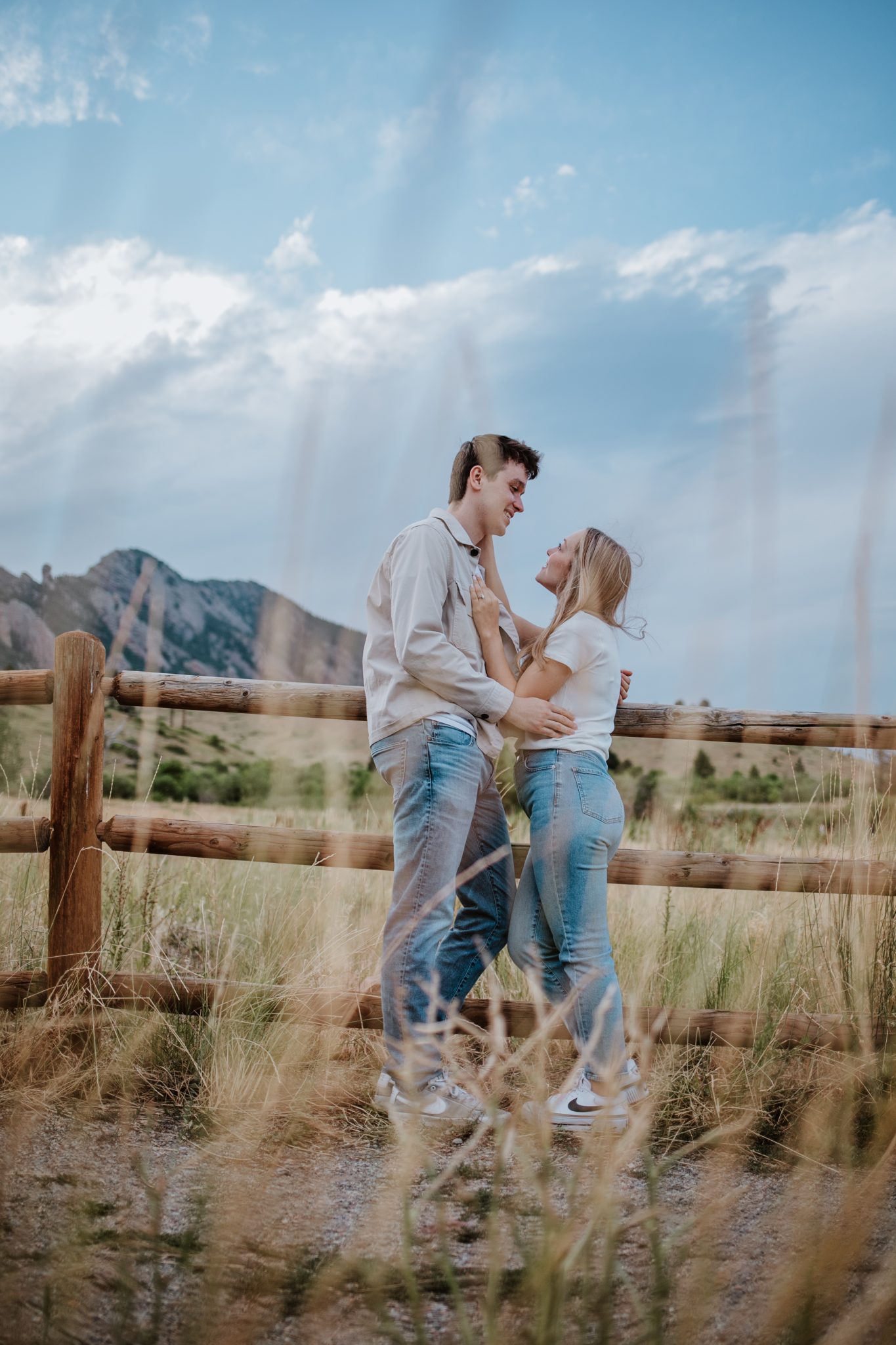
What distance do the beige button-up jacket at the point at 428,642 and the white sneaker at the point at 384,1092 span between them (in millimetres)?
1065

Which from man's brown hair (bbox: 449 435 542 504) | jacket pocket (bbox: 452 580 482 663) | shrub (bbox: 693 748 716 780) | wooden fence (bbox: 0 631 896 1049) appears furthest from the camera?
shrub (bbox: 693 748 716 780)

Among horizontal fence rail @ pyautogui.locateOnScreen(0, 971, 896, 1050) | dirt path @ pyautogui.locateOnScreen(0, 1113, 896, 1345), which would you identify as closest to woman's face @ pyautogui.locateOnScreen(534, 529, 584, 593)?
horizontal fence rail @ pyautogui.locateOnScreen(0, 971, 896, 1050)

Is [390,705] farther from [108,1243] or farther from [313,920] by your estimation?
[108,1243]

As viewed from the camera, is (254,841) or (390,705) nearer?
(390,705)

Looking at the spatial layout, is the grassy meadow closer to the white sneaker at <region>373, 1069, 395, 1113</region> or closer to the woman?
the white sneaker at <region>373, 1069, 395, 1113</region>

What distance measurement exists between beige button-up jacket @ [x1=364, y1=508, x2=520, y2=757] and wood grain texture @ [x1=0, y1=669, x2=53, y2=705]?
4.08 ft

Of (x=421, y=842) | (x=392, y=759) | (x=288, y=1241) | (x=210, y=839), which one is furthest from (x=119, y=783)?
(x=288, y=1241)

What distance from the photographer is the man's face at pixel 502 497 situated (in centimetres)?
295

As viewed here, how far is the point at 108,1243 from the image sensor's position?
1.88 metres

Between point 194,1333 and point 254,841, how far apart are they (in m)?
2.04

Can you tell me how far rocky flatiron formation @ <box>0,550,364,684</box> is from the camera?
1.76 m

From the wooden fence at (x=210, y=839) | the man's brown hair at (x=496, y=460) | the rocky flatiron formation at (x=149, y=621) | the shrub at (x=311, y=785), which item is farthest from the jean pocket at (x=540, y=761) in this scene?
the man's brown hair at (x=496, y=460)

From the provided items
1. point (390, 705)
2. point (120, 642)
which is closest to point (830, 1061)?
point (390, 705)

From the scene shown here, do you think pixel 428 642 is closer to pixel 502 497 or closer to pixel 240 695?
pixel 502 497
